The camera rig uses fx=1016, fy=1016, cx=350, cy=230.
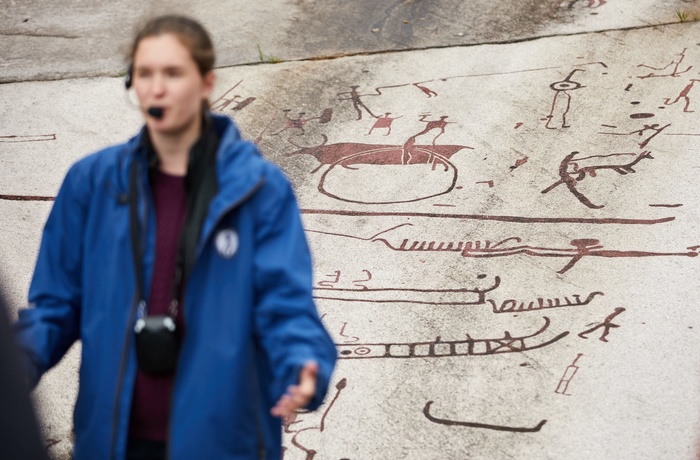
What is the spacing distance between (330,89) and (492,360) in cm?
275

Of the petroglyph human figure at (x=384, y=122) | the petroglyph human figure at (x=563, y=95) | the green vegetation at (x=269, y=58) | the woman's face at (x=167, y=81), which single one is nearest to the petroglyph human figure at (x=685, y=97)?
the petroglyph human figure at (x=563, y=95)

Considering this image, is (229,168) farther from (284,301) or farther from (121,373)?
(121,373)

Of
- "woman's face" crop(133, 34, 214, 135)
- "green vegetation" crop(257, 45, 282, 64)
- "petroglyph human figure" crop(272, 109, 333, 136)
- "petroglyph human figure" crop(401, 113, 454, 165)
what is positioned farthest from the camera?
"green vegetation" crop(257, 45, 282, 64)

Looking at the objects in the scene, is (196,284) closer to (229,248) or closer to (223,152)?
(229,248)

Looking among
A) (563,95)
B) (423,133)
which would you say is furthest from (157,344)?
(563,95)

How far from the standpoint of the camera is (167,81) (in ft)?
7.86

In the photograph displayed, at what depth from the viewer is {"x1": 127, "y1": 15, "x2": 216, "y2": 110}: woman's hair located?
2.44 metres

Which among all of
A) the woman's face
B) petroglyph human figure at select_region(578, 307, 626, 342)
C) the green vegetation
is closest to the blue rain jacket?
the woman's face

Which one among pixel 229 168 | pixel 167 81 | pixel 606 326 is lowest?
pixel 606 326

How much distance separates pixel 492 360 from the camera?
162 inches

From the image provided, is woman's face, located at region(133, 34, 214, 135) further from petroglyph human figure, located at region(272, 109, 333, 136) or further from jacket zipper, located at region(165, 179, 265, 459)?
petroglyph human figure, located at region(272, 109, 333, 136)

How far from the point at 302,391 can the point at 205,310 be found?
0.96ft

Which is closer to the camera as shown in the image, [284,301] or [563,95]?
[284,301]

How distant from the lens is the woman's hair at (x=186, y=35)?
8.00 ft
